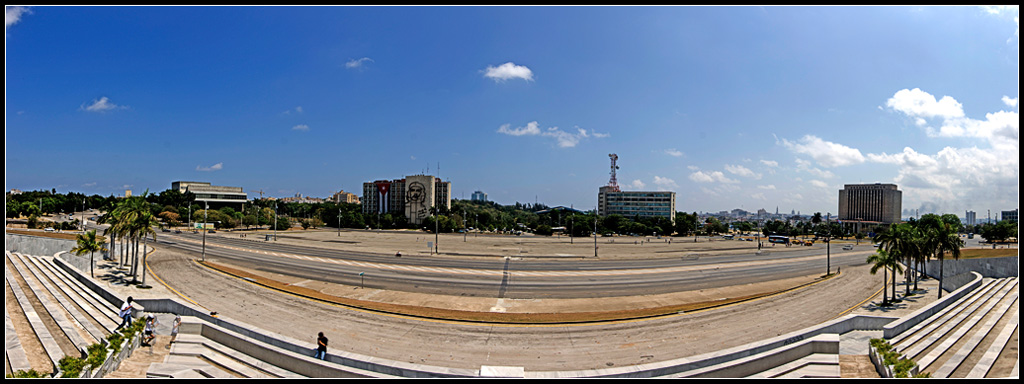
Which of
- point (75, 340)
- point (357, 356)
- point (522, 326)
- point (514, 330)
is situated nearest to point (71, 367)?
point (75, 340)

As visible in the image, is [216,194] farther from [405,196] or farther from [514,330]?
[514,330]

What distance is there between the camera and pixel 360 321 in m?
23.9

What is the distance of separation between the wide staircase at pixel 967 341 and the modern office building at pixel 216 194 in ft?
595

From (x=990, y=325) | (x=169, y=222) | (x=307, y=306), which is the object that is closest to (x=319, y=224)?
(x=169, y=222)

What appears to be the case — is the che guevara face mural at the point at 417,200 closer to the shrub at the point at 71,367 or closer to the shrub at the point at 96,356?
the shrub at the point at 96,356

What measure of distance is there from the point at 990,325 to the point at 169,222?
5847 inches

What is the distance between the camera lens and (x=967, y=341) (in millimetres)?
19328

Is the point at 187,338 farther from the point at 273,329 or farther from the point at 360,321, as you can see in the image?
the point at 360,321

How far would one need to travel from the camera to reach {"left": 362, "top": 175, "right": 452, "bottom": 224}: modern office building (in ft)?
545

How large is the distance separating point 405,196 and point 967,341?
166 meters

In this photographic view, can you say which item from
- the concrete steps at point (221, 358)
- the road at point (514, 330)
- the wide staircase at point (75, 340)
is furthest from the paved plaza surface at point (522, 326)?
the wide staircase at point (75, 340)

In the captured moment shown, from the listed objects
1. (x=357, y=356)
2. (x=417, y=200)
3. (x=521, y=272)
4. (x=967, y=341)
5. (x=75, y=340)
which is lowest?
(x=521, y=272)

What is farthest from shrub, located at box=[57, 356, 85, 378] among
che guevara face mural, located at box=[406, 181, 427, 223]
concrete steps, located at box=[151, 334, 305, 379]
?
che guevara face mural, located at box=[406, 181, 427, 223]

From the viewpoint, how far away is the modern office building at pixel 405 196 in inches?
6545
